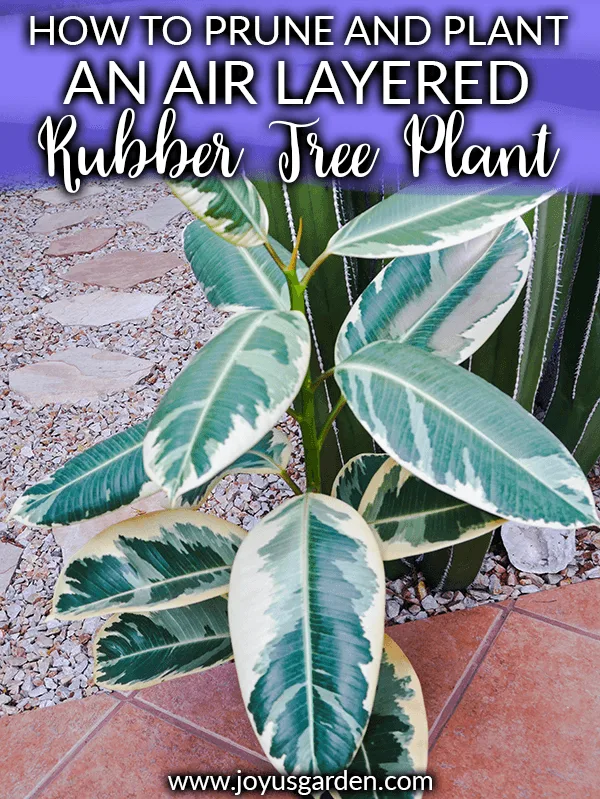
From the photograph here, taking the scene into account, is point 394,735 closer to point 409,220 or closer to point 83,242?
point 409,220

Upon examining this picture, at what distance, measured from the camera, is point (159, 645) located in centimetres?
93

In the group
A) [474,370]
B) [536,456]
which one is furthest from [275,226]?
[536,456]

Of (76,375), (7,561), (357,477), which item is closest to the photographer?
(357,477)

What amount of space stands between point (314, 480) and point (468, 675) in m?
0.41

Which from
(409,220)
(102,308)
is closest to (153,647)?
(409,220)

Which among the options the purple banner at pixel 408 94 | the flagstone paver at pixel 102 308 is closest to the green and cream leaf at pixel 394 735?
the purple banner at pixel 408 94

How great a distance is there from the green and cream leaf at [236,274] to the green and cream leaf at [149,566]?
25 centimetres

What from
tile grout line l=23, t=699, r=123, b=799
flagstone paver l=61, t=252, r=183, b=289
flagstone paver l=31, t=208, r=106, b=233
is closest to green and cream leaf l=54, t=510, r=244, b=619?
tile grout line l=23, t=699, r=123, b=799

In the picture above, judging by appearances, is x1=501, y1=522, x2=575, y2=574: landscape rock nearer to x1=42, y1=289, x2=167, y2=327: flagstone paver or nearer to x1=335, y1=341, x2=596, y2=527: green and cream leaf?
x1=335, y1=341, x2=596, y2=527: green and cream leaf

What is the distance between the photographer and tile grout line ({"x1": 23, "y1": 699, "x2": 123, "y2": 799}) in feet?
3.28

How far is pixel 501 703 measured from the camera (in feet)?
3.47

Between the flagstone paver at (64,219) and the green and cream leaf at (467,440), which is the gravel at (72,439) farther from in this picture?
the green and cream leaf at (467,440)

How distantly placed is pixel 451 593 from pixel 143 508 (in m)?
0.64

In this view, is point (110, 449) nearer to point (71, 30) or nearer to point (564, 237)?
point (564, 237)
